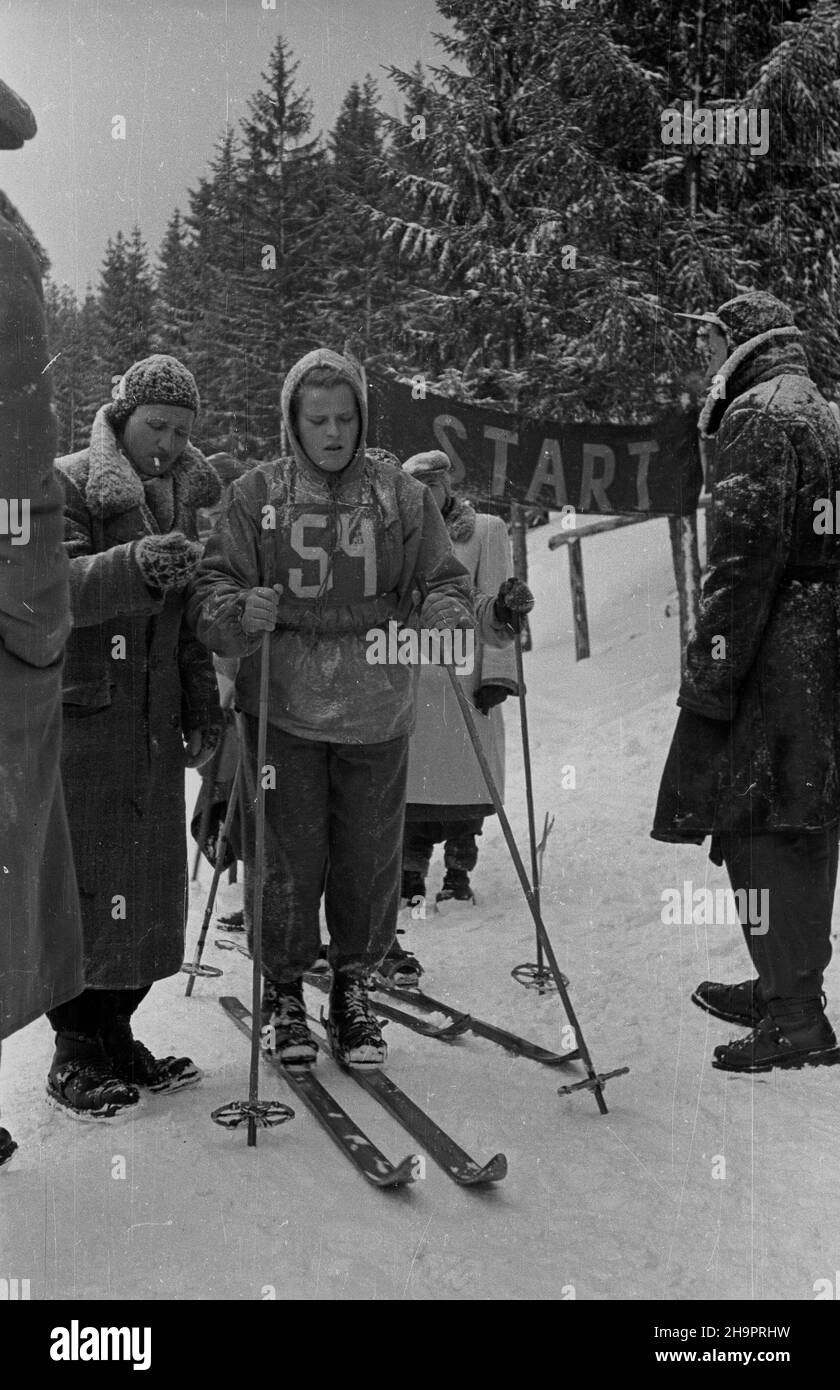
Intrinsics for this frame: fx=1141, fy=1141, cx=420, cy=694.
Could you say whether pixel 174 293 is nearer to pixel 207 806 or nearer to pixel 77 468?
pixel 207 806

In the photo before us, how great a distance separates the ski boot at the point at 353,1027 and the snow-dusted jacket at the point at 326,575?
2.44 feet

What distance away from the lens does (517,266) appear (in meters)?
11.0

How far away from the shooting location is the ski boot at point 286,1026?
3.22m

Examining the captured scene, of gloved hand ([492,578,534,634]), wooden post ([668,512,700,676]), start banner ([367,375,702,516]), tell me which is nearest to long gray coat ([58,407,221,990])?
gloved hand ([492,578,534,634])

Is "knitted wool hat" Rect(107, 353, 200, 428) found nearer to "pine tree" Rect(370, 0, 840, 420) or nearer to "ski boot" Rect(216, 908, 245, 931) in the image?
"ski boot" Rect(216, 908, 245, 931)

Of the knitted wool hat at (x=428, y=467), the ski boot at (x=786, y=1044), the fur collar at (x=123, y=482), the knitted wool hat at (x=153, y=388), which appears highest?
the knitted wool hat at (x=153, y=388)

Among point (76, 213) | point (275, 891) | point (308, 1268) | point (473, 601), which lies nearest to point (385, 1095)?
point (275, 891)

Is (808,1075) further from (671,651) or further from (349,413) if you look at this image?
(671,651)

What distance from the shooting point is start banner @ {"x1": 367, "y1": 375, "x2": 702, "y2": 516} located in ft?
28.5

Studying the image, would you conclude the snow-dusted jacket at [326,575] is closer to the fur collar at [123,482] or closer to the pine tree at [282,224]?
Answer: the fur collar at [123,482]

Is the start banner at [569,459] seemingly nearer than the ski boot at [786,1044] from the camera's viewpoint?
No

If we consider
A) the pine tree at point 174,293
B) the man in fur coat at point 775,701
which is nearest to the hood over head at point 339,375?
the man in fur coat at point 775,701

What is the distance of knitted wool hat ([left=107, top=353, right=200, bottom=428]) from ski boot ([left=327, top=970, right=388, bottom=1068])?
1718 millimetres

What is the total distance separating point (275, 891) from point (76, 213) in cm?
199
